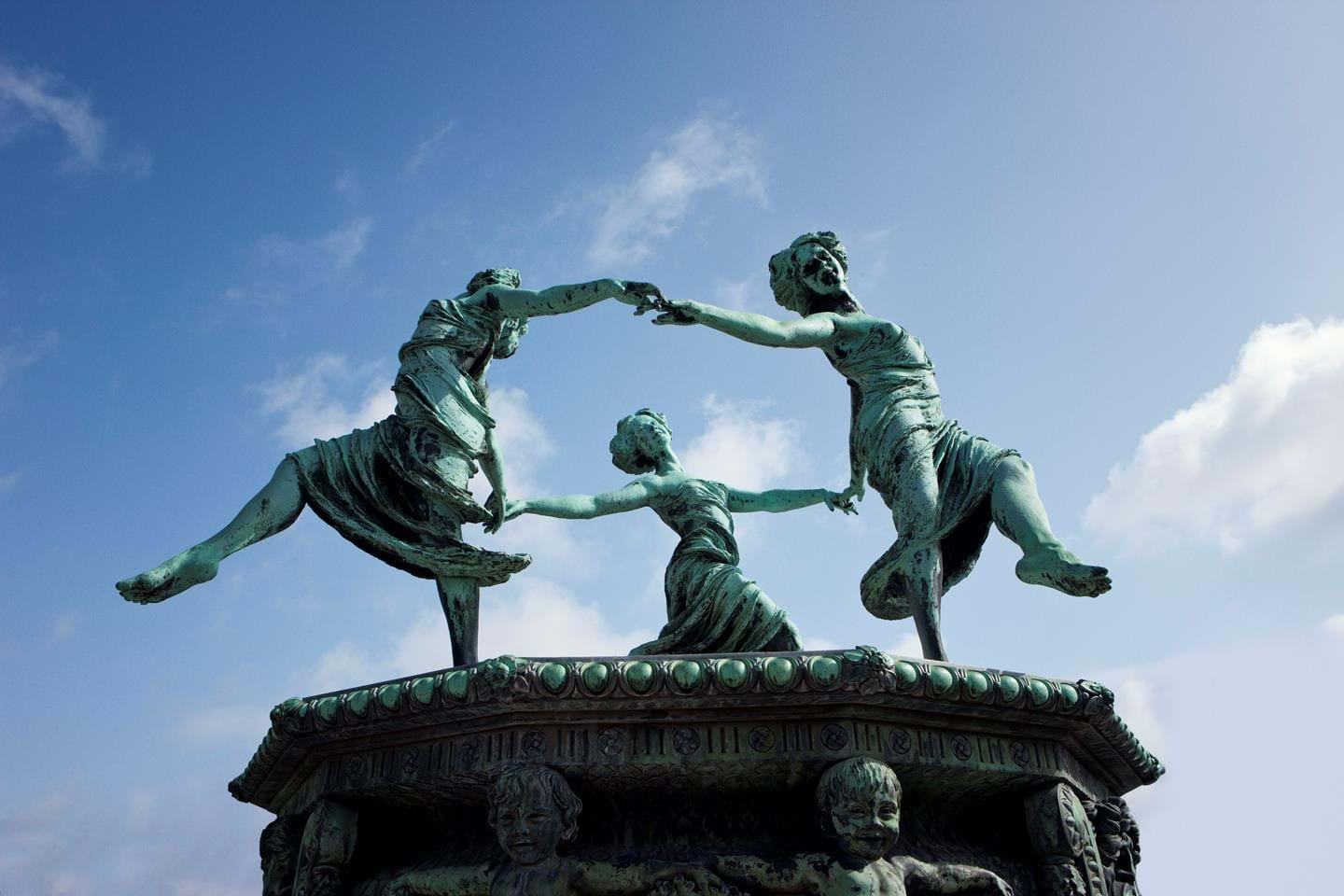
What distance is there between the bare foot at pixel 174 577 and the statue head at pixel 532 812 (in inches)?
98.2

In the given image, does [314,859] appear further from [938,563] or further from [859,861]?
[938,563]

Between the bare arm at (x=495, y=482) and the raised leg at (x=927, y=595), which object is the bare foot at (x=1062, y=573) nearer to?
the raised leg at (x=927, y=595)

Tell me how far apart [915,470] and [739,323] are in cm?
126

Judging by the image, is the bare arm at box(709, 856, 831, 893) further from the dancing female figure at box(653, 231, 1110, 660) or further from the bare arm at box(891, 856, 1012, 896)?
the dancing female figure at box(653, 231, 1110, 660)

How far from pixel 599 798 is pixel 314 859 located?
1240 mm

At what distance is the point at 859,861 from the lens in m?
4.59

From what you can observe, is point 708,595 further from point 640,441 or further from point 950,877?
point 950,877

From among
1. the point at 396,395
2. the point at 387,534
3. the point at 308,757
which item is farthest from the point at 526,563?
the point at 308,757

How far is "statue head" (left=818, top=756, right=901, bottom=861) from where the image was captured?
14.9 feet

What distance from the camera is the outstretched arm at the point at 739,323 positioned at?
6.51 meters

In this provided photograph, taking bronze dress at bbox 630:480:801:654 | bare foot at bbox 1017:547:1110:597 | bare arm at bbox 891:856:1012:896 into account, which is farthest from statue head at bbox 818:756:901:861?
bronze dress at bbox 630:480:801:654

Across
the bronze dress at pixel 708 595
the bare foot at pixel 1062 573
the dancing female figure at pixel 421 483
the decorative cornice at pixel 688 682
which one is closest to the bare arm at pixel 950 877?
the decorative cornice at pixel 688 682

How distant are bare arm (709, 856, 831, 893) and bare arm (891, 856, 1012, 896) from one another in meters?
0.36

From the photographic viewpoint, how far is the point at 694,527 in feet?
24.0
